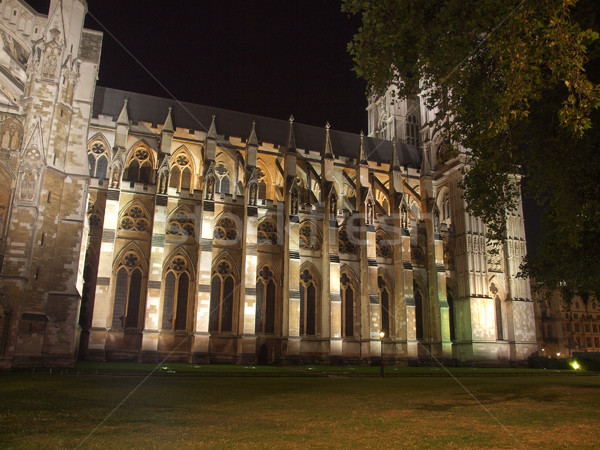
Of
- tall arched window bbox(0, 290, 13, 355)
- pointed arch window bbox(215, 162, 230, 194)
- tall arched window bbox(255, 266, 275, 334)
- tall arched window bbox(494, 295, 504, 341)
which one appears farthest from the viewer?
tall arched window bbox(494, 295, 504, 341)

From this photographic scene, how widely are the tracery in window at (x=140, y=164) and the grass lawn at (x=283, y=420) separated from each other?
816 inches

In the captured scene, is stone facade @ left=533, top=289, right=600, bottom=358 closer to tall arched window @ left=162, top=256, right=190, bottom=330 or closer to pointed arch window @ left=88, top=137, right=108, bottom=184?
tall arched window @ left=162, top=256, right=190, bottom=330

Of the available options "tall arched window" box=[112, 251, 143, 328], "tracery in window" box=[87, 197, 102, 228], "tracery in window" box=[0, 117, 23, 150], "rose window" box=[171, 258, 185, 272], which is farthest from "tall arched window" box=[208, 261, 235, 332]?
"tracery in window" box=[0, 117, 23, 150]

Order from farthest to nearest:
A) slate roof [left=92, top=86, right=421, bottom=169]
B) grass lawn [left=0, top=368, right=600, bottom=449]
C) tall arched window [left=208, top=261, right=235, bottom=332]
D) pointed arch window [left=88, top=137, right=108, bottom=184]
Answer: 1. slate roof [left=92, top=86, right=421, bottom=169]
2. pointed arch window [left=88, top=137, right=108, bottom=184]
3. tall arched window [left=208, top=261, right=235, bottom=332]
4. grass lawn [left=0, top=368, right=600, bottom=449]

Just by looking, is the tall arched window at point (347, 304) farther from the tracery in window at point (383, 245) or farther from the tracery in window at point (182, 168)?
the tracery in window at point (182, 168)

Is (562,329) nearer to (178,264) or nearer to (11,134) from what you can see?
(178,264)

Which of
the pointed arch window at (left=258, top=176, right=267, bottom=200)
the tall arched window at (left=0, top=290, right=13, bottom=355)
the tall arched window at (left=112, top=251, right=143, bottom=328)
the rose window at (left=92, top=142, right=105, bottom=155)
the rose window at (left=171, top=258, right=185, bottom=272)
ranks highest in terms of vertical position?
the rose window at (left=92, top=142, right=105, bottom=155)

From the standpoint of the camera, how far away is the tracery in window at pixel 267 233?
30.2 meters

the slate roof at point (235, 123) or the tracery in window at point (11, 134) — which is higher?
the slate roof at point (235, 123)

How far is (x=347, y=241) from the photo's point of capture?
107 feet

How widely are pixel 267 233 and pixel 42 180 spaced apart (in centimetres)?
1479

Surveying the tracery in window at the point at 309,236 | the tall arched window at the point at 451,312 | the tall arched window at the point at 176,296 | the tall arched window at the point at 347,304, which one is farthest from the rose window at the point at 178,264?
the tall arched window at the point at 451,312

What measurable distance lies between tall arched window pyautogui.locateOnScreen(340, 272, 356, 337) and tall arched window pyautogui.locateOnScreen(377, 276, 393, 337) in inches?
85.5

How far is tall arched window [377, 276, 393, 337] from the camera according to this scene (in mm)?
32453
